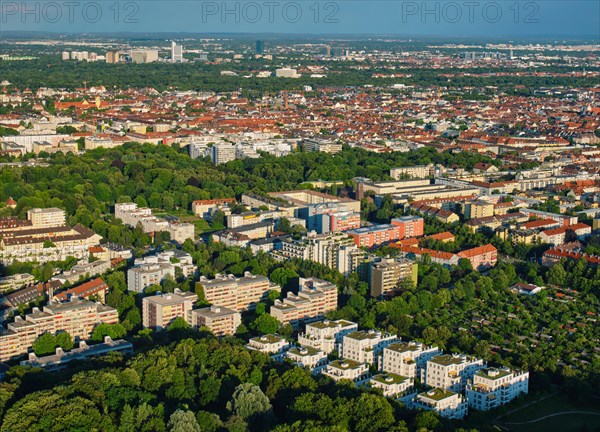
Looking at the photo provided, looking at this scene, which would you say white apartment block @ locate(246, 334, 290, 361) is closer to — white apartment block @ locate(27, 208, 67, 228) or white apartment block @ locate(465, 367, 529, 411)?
white apartment block @ locate(465, 367, 529, 411)

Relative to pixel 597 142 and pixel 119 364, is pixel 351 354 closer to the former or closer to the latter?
pixel 119 364

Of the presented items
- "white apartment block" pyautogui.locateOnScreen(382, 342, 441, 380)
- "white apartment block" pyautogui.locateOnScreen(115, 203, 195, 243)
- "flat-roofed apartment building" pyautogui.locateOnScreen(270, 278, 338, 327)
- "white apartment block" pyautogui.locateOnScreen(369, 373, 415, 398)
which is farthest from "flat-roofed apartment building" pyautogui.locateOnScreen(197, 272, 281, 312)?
"white apartment block" pyautogui.locateOnScreen(115, 203, 195, 243)

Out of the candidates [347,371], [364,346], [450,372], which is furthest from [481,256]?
[347,371]

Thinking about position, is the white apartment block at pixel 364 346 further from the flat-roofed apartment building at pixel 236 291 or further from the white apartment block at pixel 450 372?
the flat-roofed apartment building at pixel 236 291

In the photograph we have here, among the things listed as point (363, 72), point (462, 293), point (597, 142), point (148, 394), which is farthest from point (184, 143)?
point (363, 72)

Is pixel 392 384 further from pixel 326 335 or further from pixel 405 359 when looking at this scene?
pixel 326 335

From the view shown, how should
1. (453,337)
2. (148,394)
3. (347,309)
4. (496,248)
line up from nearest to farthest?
1. (148,394)
2. (453,337)
3. (347,309)
4. (496,248)

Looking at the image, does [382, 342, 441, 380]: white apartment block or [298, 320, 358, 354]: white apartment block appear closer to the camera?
[382, 342, 441, 380]: white apartment block
